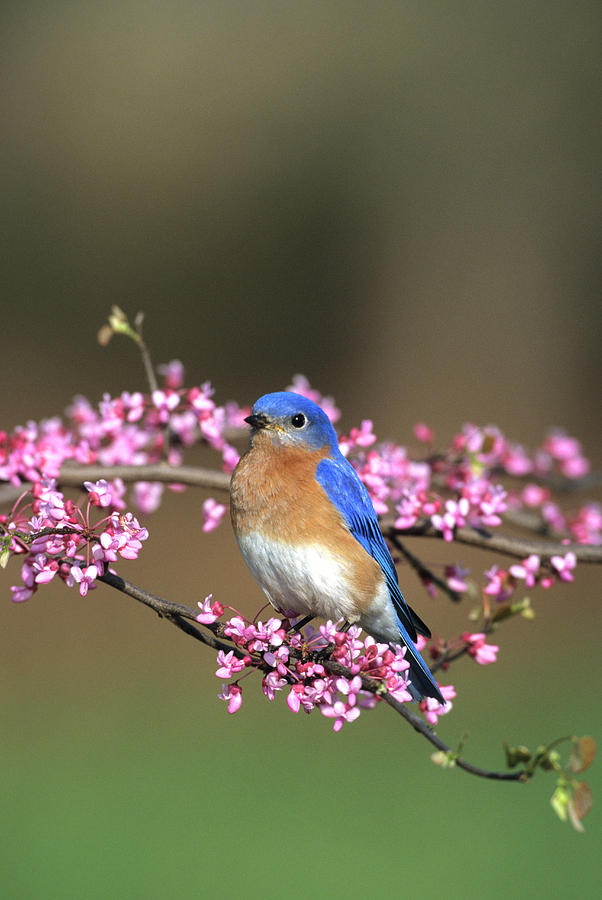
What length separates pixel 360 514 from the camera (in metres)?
2.80

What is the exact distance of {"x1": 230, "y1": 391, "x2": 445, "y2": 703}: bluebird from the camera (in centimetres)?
264

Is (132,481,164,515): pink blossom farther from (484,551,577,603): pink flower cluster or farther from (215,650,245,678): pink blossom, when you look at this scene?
(215,650,245,678): pink blossom

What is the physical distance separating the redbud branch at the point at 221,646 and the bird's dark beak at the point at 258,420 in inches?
26.1

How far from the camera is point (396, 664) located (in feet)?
7.50

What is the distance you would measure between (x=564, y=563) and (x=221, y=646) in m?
1.47

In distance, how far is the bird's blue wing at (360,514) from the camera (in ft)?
9.13

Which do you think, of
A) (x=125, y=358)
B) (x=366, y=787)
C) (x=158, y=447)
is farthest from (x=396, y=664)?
(x=125, y=358)

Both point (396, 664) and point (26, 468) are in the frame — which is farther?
point (26, 468)

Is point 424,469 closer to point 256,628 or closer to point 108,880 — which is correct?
point 256,628

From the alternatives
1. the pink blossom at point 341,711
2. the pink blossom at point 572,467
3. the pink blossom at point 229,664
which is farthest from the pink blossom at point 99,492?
the pink blossom at point 572,467

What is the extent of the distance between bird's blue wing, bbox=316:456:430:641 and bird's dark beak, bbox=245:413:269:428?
9.1 inches

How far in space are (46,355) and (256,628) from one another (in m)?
8.58

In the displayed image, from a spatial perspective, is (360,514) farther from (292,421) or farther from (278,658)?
(278,658)

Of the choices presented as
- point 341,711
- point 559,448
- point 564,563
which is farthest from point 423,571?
point 559,448
